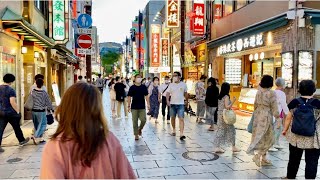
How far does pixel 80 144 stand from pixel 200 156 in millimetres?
5662

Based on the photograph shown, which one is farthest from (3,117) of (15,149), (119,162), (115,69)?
(115,69)

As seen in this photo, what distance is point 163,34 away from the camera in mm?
39781

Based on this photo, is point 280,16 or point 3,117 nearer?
point 3,117

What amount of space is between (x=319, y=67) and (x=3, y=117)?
1027 centimetres

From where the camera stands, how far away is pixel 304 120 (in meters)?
4.98

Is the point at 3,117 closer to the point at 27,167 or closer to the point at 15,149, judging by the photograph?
the point at 15,149

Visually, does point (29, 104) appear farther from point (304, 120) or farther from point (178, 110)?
point (304, 120)

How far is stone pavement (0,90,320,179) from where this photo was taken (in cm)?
599

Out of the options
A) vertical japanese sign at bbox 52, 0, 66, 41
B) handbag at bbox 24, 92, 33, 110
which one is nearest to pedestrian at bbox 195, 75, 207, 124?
handbag at bbox 24, 92, 33, 110

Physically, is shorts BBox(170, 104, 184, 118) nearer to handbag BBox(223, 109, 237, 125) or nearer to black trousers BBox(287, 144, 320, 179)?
handbag BBox(223, 109, 237, 125)

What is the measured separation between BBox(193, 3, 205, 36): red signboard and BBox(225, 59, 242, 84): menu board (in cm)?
323

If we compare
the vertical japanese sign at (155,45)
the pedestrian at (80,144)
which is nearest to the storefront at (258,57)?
the pedestrian at (80,144)

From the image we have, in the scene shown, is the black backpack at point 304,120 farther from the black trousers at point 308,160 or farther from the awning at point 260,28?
the awning at point 260,28

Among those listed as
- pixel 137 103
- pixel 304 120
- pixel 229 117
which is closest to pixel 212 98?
pixel 137 103
